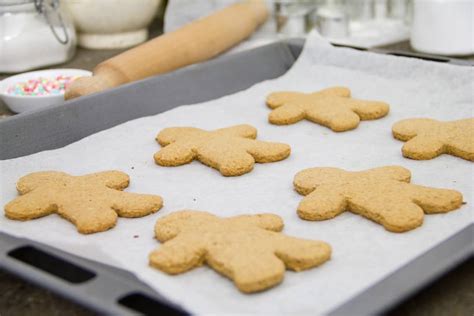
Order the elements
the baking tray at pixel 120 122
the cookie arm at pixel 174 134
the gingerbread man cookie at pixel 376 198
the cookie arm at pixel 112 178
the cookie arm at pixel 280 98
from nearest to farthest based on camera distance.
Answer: the baking tray at pixel 120 122
the gingerbread man cookie at pixel 376 198
the cookie arm at pixel 112 178
the cookie arm at pixel 174 134
the cookie arm at pixel 280 98

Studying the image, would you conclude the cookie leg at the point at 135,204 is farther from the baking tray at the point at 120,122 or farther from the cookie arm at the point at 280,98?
the cookie arm at the point at 280,98

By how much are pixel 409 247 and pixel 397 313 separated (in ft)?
0.33

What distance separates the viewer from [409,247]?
2.84ft

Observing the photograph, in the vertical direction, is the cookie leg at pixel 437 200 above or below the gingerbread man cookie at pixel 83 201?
below

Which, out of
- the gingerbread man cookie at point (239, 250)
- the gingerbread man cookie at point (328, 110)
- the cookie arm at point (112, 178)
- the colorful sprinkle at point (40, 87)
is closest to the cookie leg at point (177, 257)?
the gingerbread man cookie at point (239, 250)

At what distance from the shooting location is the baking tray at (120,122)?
0.75 meters

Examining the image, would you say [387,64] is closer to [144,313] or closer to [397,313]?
[397,313]

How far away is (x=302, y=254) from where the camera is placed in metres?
0.82

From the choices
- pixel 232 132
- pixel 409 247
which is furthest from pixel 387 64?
pixel 409 247

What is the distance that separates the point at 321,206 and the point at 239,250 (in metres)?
0.18

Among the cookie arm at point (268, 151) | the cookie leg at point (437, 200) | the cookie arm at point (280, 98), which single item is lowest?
the cookie arm at point (280, 98)

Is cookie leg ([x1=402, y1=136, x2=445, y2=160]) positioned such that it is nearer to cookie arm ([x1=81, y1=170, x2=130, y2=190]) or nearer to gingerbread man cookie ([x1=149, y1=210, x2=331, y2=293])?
gingerbread man cookie ([x1=149, y1=210, x2=331, y2=293])

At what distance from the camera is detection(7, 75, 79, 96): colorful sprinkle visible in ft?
5.06

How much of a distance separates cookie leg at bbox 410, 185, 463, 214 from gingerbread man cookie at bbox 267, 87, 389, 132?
1.16ft
